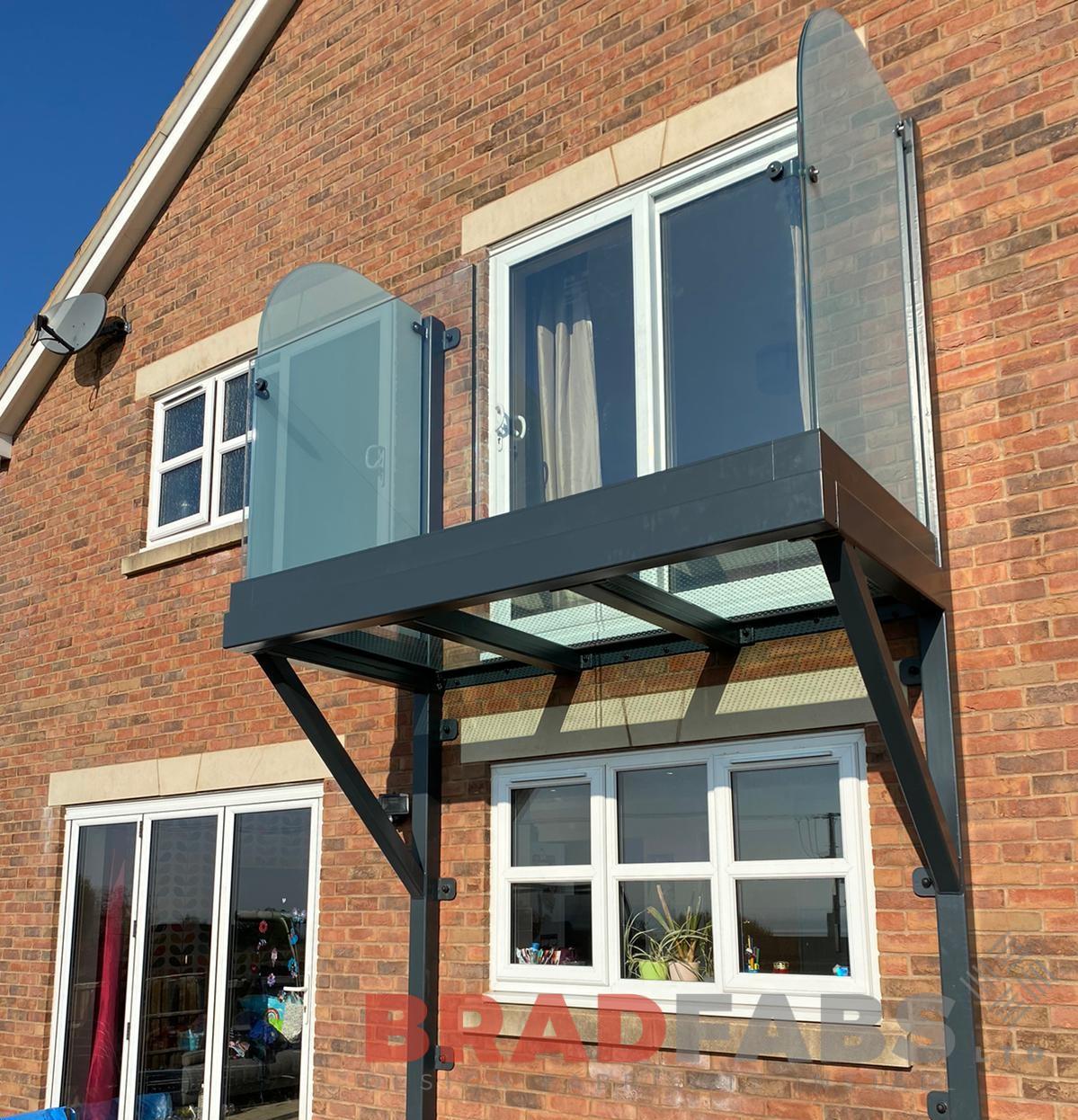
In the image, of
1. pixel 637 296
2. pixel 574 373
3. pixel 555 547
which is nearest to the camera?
pixel 555 547

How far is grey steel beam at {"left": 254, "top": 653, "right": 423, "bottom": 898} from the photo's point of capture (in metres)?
5.48

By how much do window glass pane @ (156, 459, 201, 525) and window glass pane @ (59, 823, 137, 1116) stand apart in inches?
79.2

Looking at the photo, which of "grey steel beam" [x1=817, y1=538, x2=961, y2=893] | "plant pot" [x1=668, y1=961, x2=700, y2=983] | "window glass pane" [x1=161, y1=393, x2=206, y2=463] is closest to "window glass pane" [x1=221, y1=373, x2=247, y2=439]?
"window glass pane" [x1=161, y1=393, x2=206, y2=463]

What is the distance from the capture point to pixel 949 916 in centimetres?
450

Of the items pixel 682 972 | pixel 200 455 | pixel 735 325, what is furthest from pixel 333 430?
pixel 200 455

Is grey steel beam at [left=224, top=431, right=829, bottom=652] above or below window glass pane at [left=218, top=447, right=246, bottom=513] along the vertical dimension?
below

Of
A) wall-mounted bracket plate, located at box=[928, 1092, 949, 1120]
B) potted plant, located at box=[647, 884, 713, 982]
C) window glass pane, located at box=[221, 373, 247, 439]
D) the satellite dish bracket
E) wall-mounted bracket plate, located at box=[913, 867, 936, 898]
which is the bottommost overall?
wall-mounted bracket plate, located at box=[928, 1092, 949, 1120]

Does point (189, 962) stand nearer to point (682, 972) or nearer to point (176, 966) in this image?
point (176, 966)

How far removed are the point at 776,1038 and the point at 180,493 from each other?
533cm

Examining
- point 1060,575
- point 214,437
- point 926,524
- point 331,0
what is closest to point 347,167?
point 331,0

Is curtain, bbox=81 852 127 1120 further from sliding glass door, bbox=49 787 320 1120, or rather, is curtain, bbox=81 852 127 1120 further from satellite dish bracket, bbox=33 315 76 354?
satellite dish bracket, bbox=33 315 76 354

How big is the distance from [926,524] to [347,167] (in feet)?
15.0

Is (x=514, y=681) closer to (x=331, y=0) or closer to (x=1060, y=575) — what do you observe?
(x=1060, y=575)

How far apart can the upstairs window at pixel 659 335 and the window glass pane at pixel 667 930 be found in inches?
70.8
